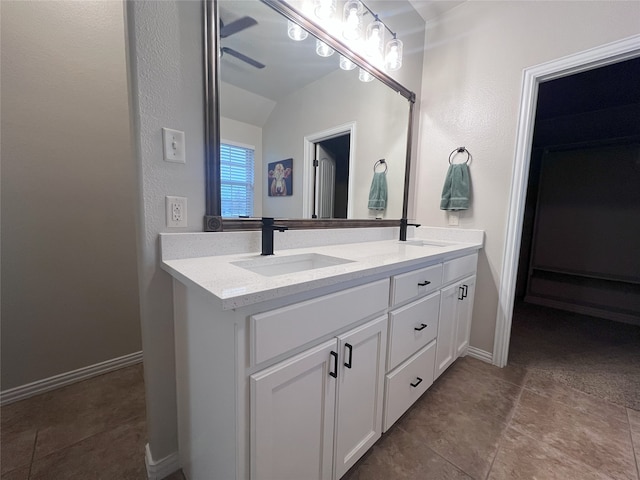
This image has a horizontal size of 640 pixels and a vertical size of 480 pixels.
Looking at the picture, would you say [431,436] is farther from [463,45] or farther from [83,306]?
[463,45]

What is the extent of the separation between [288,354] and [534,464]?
126 cm

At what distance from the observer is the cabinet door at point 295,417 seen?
71cm

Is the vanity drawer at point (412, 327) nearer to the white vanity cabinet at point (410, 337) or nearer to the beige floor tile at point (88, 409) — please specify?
the white vanity cabinet at point (410, 337)

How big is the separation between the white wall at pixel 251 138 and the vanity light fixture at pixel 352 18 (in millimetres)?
844

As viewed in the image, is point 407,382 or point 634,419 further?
point 634,419

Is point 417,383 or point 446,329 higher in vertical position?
point 446,329

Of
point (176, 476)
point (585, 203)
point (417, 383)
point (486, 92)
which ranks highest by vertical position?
point (486, 92)

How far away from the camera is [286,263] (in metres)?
1.20

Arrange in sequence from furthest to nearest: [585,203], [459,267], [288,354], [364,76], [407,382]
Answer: [585,203] < [364,76] < [459,267] < [407,382] < [288,354]

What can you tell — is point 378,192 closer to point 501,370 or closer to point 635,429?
point 501,370

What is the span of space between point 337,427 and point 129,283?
157 cm

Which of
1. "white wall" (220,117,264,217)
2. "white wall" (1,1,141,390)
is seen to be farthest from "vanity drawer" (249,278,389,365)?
"white wall" (1,1,141,390)

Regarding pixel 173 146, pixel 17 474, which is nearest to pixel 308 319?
pixel 173 146

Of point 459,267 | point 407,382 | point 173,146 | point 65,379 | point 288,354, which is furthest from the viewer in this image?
point 459,267
